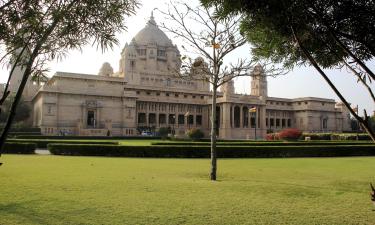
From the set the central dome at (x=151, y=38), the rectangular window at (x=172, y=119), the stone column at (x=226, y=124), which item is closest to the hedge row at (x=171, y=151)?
the stone column at (x=226, y=124)

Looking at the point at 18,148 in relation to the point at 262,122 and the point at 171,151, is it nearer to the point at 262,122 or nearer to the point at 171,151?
the point at 171,151

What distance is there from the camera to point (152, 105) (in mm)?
75625

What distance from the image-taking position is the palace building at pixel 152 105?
6106cm

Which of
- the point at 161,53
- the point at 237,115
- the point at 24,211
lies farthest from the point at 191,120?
the point at 24,211

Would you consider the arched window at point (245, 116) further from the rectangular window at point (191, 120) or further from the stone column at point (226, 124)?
the rectangular window at point (191, 120)

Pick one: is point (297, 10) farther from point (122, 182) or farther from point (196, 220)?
point (122, 182)

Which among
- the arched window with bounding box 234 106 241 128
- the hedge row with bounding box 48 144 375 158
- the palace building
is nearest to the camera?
the hedge row with bounding box 48 144 375 158

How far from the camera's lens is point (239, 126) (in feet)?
251

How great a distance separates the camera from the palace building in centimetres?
6106

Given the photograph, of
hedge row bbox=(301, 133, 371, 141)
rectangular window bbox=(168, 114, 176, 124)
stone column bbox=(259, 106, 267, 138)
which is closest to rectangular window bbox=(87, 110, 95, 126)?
rectangular window bbox=(168, 114, 176, 124)

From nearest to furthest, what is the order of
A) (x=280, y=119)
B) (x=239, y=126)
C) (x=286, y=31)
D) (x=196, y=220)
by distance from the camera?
(x=286, y=31), (x=196, y=220), (x=239, y=126), (x=280, y=119)

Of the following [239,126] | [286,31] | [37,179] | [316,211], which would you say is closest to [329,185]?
[316,211]

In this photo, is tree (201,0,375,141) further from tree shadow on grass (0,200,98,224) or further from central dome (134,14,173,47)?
central dome (134,14,173,47)

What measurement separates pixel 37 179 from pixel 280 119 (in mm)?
85681
